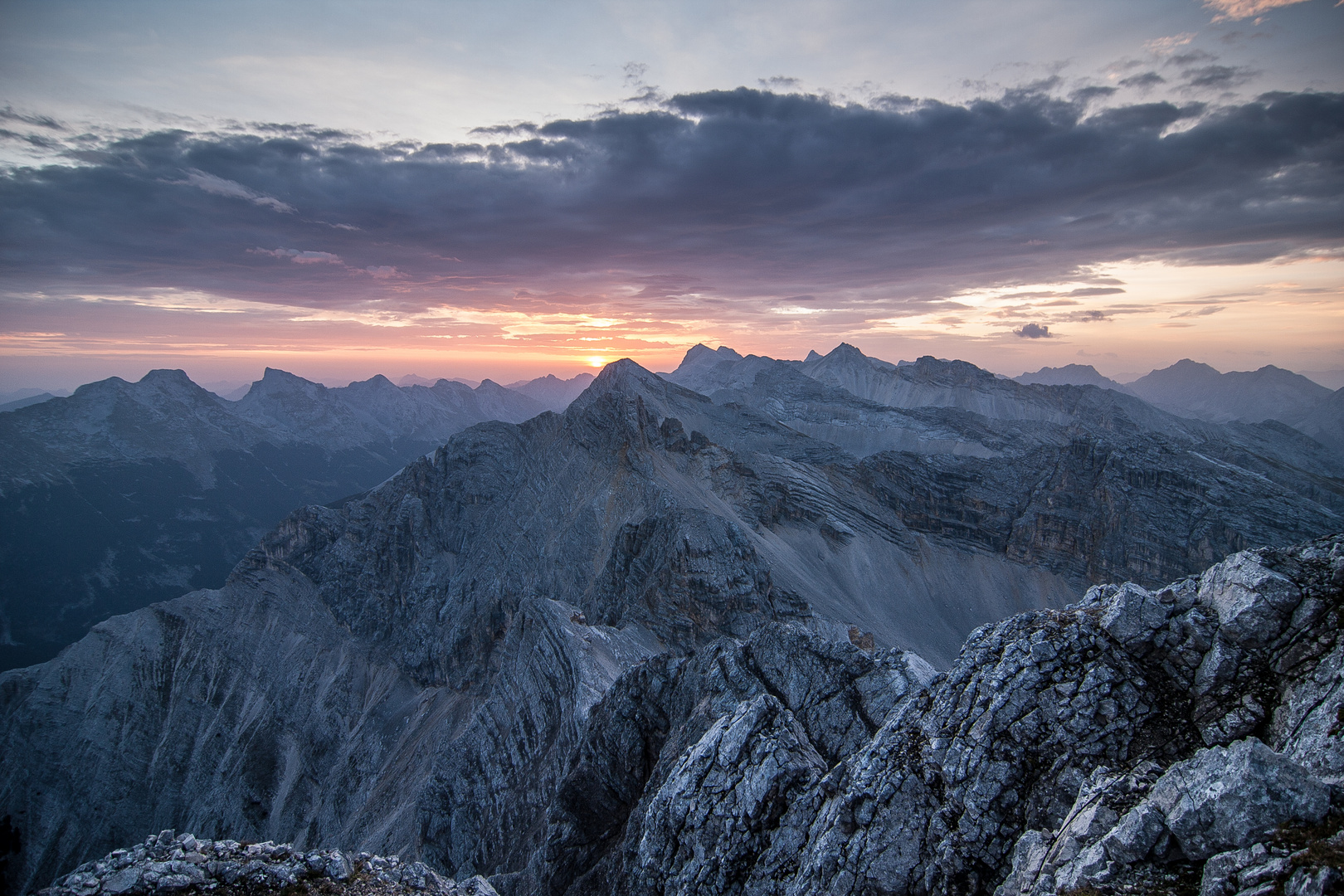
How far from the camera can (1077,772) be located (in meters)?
13.7

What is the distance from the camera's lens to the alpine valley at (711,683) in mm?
12781

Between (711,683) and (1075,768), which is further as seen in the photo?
(711,683)

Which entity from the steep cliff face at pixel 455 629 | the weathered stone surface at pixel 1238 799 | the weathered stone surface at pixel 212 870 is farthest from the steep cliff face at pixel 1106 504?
the weathered stone surface at pixel 212 870

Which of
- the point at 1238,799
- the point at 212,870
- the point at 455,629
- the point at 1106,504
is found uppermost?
the point at 1238,799

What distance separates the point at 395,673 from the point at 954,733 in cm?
11213

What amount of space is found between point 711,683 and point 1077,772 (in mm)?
18334

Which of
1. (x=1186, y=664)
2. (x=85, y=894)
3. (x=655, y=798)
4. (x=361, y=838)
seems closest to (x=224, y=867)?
(x=85, y=894)

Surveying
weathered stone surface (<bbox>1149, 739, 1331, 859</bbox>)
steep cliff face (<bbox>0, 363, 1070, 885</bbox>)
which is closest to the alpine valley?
weathered stone surface (<bbox>1149, 739, 1331, 859</bbox>)

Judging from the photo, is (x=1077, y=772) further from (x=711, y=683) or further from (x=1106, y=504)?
(x=1106, y=504)

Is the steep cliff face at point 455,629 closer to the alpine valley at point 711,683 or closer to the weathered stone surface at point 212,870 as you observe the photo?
the alpine valley at point 711,683

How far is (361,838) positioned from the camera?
6569cm

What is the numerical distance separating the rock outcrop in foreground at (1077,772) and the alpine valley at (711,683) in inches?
3.0

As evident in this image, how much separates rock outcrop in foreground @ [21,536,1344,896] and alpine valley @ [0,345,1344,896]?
0.25 feet

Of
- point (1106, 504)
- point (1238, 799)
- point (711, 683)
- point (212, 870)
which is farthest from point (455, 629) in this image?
point (1106, 504)
